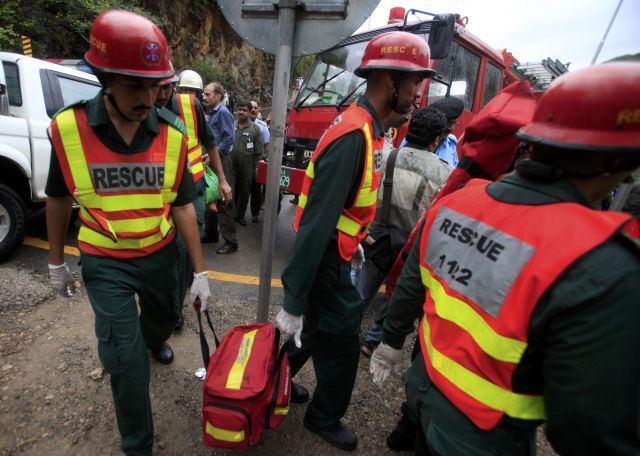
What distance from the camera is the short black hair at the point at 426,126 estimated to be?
249 centimetres

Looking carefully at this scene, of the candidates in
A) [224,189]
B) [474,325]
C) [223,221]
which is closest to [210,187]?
[224,189]

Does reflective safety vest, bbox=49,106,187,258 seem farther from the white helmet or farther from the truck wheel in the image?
the white helmet

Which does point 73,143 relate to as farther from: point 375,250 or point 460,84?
point 460,84

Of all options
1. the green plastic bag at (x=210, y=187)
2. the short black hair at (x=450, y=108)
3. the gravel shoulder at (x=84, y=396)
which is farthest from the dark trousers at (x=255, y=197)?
the short black hair at (x=450, y=108)

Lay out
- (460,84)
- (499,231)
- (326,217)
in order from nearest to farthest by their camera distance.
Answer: (499,231) → (326,217) → (460,84)

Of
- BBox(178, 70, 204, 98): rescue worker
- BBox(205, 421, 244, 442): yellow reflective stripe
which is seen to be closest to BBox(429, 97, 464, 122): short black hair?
BBox(178, 70, 204, 98): rescue worker

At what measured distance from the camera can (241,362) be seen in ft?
5.88

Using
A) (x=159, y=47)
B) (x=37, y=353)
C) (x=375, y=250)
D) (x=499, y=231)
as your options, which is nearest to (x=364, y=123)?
(x=499, y=231)

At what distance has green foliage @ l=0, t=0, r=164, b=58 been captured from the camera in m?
9.41

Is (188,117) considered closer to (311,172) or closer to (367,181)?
(311,172)

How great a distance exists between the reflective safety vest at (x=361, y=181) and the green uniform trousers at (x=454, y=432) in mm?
706

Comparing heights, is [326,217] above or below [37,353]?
above

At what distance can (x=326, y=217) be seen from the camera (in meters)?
1.54

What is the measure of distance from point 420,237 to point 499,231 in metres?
0.37
